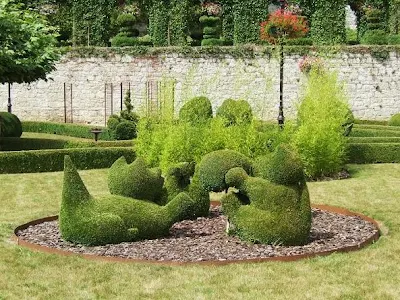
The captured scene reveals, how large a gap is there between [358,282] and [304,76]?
21.1 metres

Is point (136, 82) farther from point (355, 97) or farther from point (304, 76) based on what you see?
point (355, 97)

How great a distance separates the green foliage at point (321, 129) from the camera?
16.0 meters

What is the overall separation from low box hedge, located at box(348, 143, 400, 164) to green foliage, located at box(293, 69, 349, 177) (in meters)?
1.25

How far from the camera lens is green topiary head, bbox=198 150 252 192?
10000mm

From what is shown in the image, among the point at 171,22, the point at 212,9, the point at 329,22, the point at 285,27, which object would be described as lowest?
the point at 285,27

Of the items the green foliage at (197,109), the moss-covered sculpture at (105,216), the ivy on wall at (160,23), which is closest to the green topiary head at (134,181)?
the moss-covered sculpture at (105,216)

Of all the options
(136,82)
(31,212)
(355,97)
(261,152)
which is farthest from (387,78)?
(31,212)

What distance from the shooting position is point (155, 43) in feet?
108

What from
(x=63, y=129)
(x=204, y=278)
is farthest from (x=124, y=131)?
(x=204, y=278)

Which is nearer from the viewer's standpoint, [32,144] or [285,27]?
[32,144]

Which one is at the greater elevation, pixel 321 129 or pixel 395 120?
pixel 321 129

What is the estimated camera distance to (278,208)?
30.0 ft

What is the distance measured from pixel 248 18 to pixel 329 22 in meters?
3.38

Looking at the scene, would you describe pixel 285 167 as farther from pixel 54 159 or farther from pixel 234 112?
pixel 54 159
